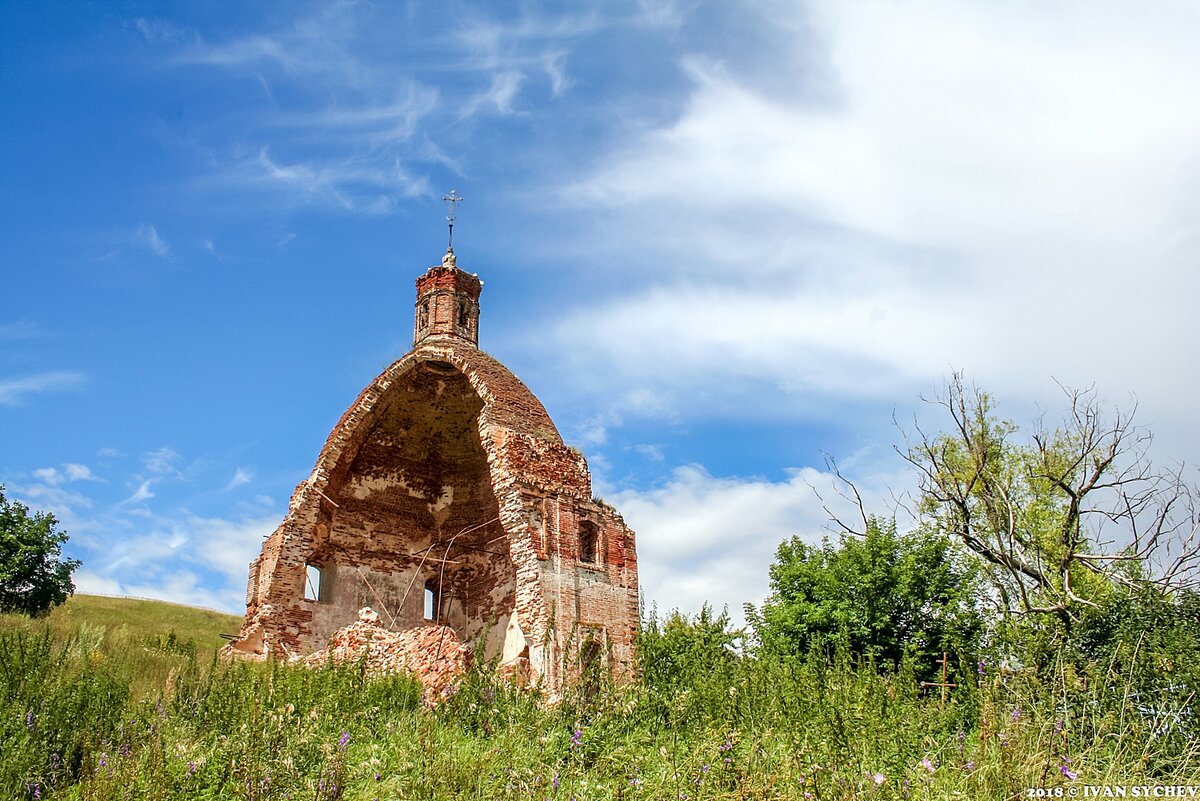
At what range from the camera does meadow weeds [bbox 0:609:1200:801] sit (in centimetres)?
695

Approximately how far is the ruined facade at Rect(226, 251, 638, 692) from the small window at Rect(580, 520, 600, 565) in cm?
2

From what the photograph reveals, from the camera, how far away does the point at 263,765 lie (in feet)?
23.3

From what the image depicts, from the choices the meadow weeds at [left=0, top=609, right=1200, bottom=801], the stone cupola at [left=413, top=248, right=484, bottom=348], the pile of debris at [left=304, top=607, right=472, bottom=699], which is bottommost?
the meadow weeds at [left=0, top=609, right=1200, bottom=801]

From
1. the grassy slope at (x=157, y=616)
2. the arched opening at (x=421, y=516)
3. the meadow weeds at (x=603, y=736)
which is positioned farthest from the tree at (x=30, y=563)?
the meadow weeds at (x=603, y=736)

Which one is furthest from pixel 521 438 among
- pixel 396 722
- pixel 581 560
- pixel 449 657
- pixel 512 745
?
pixel 512 745

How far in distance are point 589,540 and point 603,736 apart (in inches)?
350

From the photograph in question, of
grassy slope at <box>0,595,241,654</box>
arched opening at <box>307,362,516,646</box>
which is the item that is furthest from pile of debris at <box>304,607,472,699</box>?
grassy slope at <box>0,595,241,654</box>

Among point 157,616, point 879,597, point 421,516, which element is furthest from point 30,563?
point 879,597

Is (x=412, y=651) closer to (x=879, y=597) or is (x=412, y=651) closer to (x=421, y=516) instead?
(x=421, y=516)

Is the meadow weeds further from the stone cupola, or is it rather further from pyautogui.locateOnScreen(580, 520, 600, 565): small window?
the stone cupola

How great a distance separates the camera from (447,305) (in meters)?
21.3

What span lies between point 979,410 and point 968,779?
19595 mm

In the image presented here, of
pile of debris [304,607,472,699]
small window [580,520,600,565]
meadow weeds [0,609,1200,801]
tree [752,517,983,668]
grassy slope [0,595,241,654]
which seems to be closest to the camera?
meadow weeds [0,609,1200,801]

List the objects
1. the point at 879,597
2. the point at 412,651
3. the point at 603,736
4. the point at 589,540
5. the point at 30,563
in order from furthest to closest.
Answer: the point at 30,563
the point at 879,597
the point at 589,540
the point at 412,651
the point at 603,736
